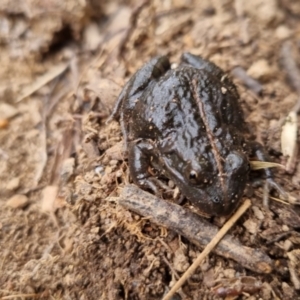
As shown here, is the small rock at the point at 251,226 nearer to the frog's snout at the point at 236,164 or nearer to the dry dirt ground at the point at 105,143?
the dry dirt ground at the point at 105,143

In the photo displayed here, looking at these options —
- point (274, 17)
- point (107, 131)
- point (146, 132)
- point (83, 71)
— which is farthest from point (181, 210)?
point (274, 17)

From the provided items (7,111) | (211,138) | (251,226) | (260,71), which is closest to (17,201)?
(7,111)

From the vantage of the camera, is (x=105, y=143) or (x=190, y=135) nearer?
(x=190, y=135)

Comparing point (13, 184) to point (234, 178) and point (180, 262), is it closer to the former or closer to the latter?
point (180, 262)

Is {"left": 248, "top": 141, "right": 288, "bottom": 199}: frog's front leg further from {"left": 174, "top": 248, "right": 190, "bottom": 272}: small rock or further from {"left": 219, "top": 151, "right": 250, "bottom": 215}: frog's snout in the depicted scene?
{"left": 174, "top": 248, "right": 190, "bottom": 272}: small rock

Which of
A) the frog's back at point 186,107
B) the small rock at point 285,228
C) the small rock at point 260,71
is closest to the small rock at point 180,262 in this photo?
the small rock at point 285,228

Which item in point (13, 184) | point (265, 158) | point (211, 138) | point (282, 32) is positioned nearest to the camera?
point (211, 138)

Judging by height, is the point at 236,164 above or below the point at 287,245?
above

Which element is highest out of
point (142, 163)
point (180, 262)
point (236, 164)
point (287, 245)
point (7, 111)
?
point (7, 111)
